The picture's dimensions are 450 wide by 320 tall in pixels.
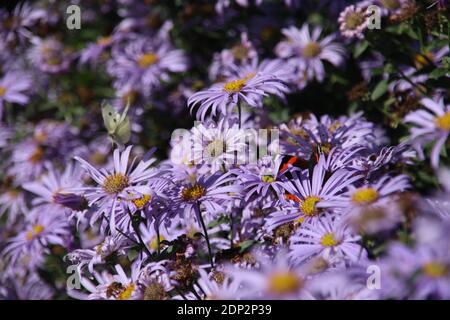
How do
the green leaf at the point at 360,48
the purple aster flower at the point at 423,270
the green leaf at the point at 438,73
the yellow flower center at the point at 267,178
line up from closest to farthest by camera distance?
1. the purple aster flower at the point at 423,270
2. the yellow flower center at the point at 267,178
3. the green leaf at the point at 438,73
4. the green leaf at the point at 360,48

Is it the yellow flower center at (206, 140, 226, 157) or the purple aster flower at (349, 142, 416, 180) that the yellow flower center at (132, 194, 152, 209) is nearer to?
Answer: the yellow flower center at (206, 140, 226, 157)

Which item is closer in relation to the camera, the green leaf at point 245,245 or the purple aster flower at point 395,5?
the green leaf at point 245,245

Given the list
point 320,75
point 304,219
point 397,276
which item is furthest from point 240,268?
point 320,75

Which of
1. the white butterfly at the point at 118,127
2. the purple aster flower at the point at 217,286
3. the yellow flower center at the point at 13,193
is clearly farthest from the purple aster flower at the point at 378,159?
the yellow flower center at the point at 13,193

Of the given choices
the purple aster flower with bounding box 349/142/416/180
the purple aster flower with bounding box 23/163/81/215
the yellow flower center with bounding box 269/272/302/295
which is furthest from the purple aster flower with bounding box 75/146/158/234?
the purple aster flower with bounding box 349/142/416/180

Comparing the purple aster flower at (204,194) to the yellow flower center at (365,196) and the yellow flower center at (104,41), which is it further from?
the yellow flower center at (104,41)

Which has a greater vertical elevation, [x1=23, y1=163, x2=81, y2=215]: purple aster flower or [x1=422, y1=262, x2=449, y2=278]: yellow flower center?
[x1=23, y1=163, x2=81, y2=215]: purple aster flower
